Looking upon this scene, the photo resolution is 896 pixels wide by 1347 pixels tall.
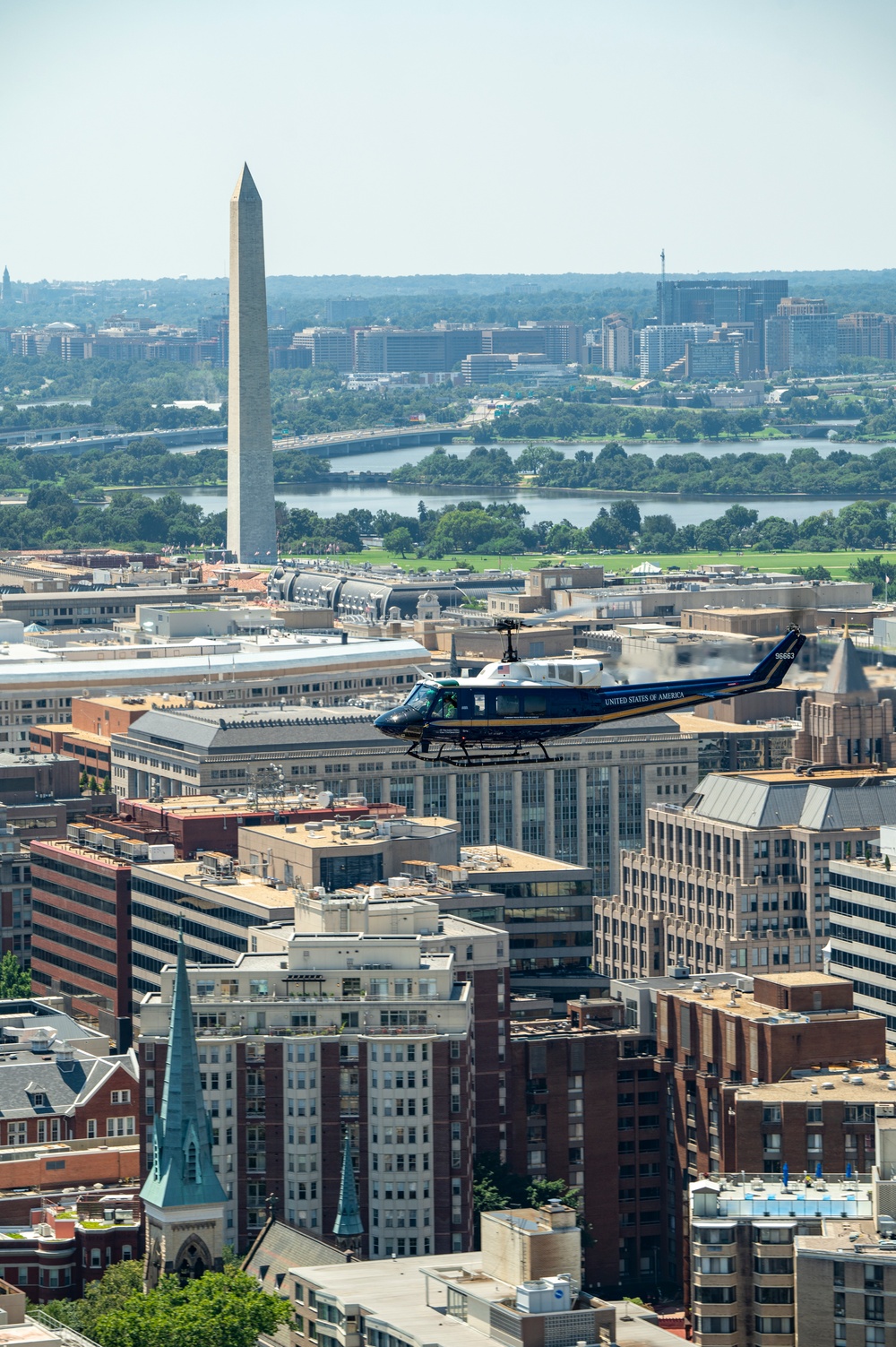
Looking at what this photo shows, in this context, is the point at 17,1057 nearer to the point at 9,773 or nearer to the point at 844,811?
the point at 844,811

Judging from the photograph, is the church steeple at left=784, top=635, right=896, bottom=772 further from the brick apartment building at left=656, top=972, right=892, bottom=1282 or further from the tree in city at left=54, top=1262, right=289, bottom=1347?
the tree in city at left=54, top=1262, right=289, bottom=1347

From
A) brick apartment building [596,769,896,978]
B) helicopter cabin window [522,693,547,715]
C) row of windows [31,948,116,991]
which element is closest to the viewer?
helicopter cabin window [522,693,547,715]

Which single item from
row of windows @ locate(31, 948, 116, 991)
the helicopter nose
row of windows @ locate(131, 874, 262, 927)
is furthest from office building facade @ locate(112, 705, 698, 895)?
the helicopter nose

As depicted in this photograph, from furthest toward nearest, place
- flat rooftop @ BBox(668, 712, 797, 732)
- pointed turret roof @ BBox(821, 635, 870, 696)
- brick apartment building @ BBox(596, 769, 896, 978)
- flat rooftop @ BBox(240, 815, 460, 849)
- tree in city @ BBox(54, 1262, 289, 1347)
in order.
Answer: flat rooftop @ BBox(668, 712, 797, 732), brick apartment building @ BBox(596, 769, 896, 978), flat rooftop @ BBox(240, 815, 460, 849), pointed turret roof @ BBox(821, 635, 870, 696), tree in city @ BBox(54, 1262, 289, 1347)

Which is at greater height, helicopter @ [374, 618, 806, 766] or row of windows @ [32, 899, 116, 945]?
helicopter @ [374, 618, 806, 766]

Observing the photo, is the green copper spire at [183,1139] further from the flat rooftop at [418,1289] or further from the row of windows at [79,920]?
the row of windows at [79,920]

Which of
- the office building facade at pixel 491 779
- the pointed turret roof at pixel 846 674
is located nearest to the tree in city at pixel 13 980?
the office building facade at pixel 491 779
